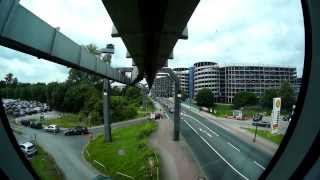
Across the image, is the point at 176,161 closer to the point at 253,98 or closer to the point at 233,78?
the point at 253,98

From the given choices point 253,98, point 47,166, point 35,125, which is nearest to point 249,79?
point 253,98

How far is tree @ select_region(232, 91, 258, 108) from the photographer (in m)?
27.6

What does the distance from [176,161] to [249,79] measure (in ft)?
32.2

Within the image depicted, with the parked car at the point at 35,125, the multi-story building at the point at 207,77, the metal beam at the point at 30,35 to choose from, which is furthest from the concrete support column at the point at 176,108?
the metal beam at the point at 30,35

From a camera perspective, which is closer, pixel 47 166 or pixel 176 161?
pixel 176 161

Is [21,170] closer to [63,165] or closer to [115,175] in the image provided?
[115,175]

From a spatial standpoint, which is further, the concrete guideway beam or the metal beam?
the concrete guideway beam

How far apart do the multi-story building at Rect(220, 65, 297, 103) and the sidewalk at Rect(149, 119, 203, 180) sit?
20.3ft

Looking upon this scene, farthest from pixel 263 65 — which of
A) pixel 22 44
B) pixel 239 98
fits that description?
pixel 22 44

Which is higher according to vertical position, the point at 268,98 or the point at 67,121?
the point at 268,98

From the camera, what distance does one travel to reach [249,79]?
24891mm

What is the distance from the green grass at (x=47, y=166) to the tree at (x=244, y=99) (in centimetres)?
1607

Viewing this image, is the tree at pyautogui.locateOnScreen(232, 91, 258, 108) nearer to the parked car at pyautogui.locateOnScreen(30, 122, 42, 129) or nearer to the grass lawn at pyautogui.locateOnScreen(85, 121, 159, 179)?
the grass lawn at pyautogui.locateOnScreen(85, 121, 159, 179)

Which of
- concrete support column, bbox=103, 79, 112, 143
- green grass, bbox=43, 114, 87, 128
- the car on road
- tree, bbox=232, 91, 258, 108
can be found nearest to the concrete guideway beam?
concrete support column, bbox=103, 79, 112, 143
